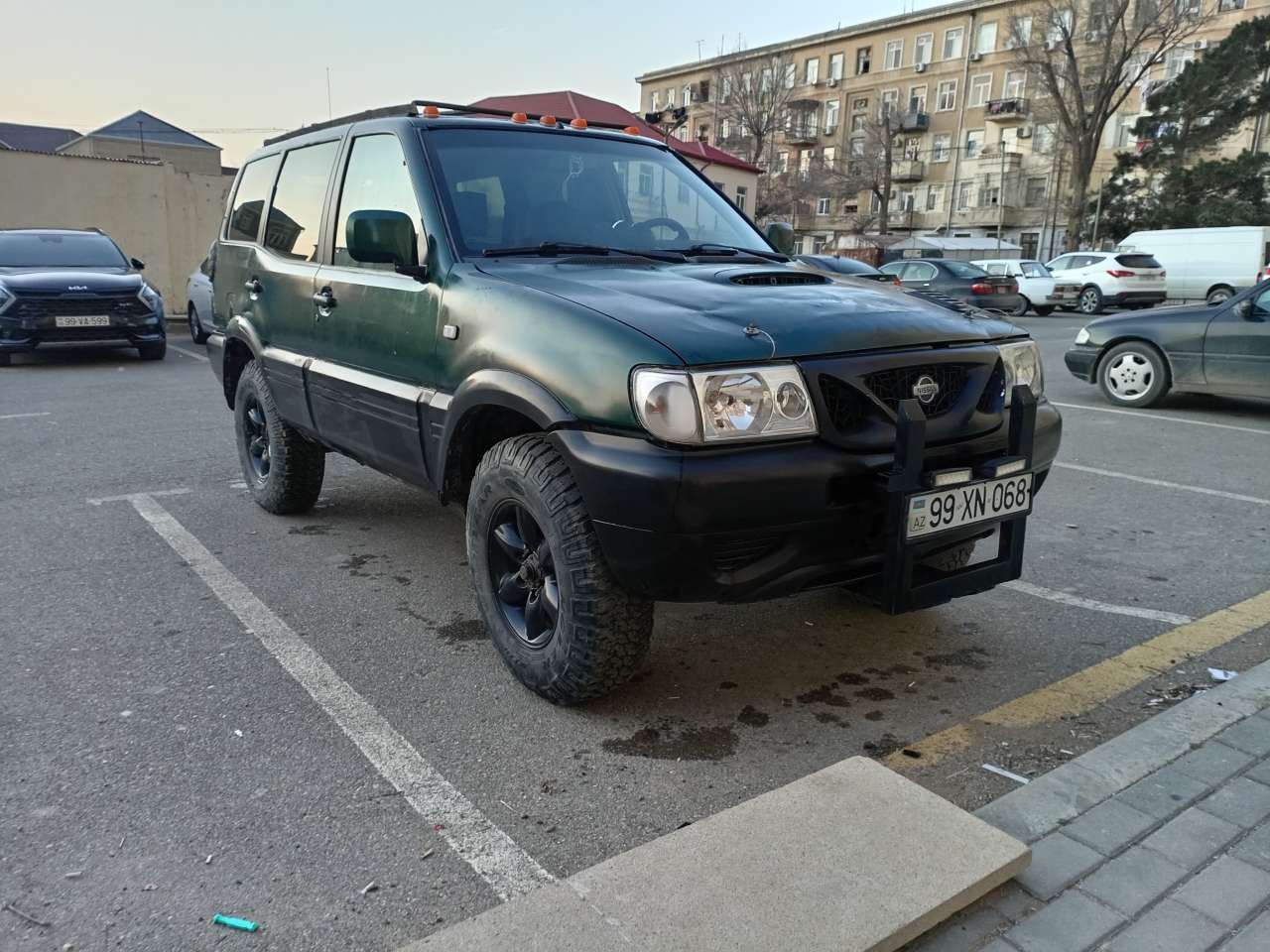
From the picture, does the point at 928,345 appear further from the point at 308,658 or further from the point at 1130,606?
the point at 308,658

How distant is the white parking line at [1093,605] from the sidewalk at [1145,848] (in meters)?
0.97

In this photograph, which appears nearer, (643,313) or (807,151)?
(643,313)

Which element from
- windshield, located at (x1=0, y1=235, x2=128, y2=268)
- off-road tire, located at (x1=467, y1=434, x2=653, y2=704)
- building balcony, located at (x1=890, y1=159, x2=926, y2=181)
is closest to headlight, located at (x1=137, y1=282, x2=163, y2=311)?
windshield, located at (x1=0, y1=235, x2=128, y2=268)

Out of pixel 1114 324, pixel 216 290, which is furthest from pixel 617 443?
pixel 1114 324

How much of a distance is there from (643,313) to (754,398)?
432 mm

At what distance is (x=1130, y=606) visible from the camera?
13.4 ft

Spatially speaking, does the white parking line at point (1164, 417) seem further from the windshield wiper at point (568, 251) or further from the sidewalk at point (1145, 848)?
the sidewalk at point (1145, 848)

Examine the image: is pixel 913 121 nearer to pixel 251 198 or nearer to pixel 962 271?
pixel 962 271

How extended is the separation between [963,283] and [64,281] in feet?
53.9

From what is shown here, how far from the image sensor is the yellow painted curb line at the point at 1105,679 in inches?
117

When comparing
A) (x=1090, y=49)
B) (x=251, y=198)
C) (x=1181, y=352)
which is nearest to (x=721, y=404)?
(x=251, y=198)

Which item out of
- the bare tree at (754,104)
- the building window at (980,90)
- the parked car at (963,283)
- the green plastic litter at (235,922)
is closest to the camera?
the green plastic litter at (235,922)

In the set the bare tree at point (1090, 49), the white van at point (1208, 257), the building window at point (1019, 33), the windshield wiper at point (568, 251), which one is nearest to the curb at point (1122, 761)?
the windshield wiper at point (568, 251)

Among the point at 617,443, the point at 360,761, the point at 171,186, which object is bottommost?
the point at 360,761
